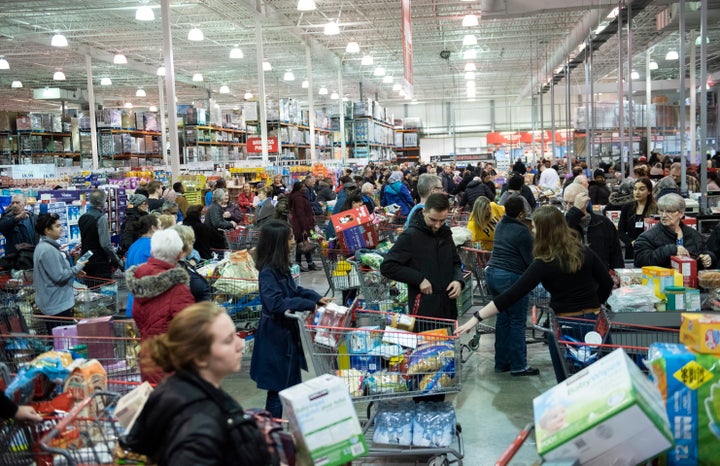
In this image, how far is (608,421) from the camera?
215 cm

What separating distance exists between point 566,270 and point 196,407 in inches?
125

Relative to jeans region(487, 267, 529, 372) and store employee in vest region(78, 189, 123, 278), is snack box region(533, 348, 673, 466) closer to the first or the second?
jeans region(487, 267, 529, 372)

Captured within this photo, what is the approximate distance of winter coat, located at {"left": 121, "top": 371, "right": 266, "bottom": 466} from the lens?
82.4 inches

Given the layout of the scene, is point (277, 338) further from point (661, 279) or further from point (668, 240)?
point (668, 240)

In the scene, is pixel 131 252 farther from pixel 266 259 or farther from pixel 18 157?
pixel 18 157

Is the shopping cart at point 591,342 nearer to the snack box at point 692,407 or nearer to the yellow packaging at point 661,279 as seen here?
the yellow packaging at point 661,279

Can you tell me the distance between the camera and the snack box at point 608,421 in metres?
2.15

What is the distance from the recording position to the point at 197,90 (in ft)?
133

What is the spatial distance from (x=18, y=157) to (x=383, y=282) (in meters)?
17.2

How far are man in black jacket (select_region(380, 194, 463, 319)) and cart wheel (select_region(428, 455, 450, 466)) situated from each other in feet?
3.19

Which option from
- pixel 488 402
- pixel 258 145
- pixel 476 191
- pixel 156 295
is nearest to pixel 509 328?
pixel 488 402

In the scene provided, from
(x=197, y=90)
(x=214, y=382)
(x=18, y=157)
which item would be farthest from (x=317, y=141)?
(x=214, y=382)

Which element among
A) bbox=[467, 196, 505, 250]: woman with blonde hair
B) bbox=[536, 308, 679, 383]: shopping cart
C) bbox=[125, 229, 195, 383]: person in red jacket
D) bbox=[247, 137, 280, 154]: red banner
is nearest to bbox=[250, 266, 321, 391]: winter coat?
bbox=[125, 229, 195, 383]: person in red jacket

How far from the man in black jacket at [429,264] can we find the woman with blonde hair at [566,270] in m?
0.36
